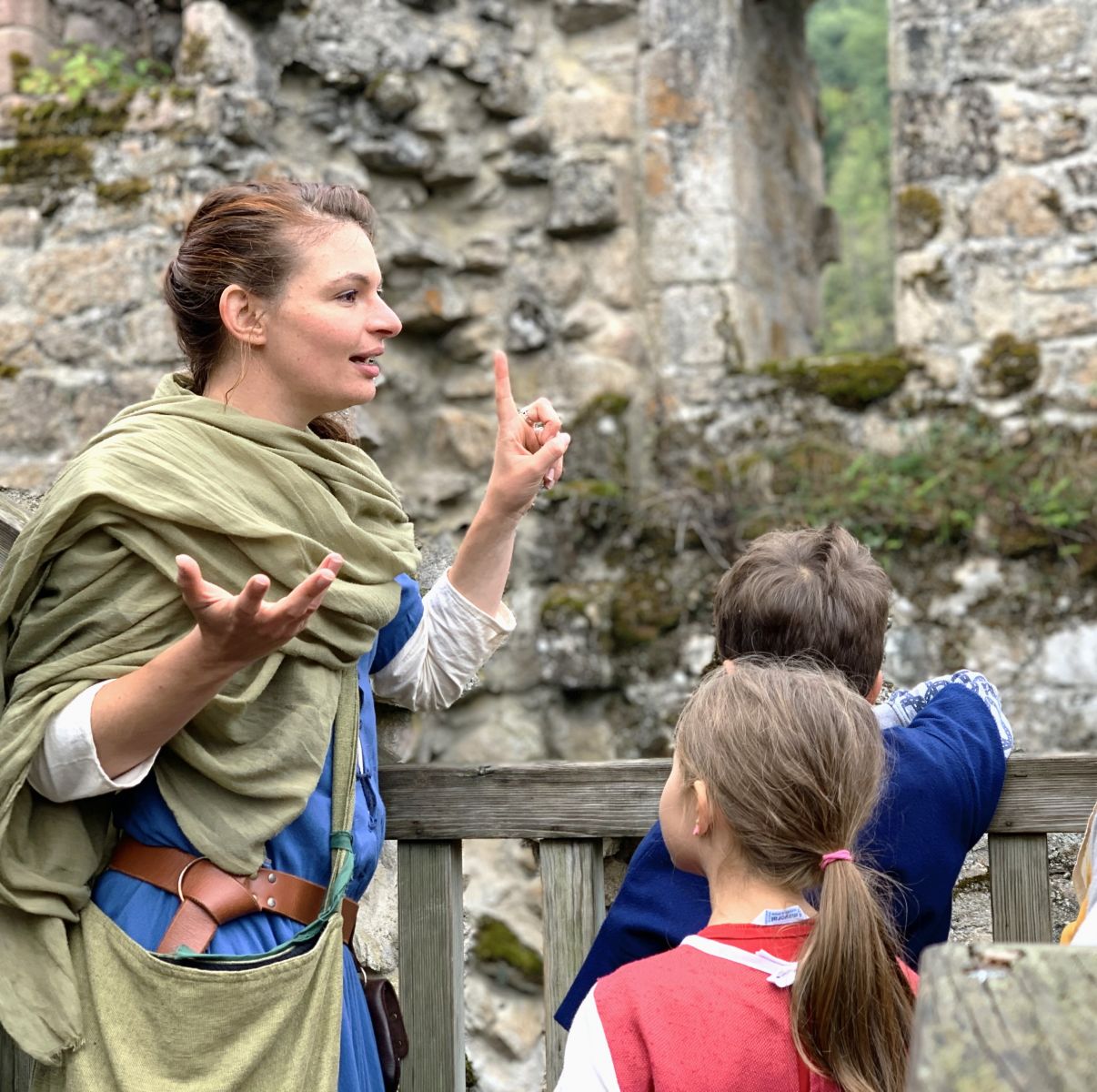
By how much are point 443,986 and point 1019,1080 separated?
1.37m

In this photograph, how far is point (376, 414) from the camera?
4723 mm

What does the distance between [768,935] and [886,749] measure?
37cm

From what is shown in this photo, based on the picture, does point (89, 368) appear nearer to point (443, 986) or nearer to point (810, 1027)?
point (443, 986)

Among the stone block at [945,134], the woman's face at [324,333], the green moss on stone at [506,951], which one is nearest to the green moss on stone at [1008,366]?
the stone block at [945,134]

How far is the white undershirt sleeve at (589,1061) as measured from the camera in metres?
1.42

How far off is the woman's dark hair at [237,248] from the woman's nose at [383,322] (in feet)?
0.39

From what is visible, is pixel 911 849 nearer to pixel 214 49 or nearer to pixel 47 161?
pixel 214 49

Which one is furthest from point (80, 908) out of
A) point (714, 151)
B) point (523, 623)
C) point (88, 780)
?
point (714, 151)

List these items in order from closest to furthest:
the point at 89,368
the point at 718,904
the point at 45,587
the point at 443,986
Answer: the point at 718,904
the point at 45,587
the point at 443,986
the point at 89,368

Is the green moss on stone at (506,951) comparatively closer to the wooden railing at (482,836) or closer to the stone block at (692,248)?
the stone block at (692,248)

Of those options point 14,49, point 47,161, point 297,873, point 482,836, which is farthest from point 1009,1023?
point 14,49

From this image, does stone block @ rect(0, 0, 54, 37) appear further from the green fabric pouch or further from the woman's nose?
the green fabric pouch

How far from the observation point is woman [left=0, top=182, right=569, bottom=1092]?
59.7 inches

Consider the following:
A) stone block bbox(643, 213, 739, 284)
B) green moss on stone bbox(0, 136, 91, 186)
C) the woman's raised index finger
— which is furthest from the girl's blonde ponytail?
green moss on stone bbox(0, 136, 91, 186)
